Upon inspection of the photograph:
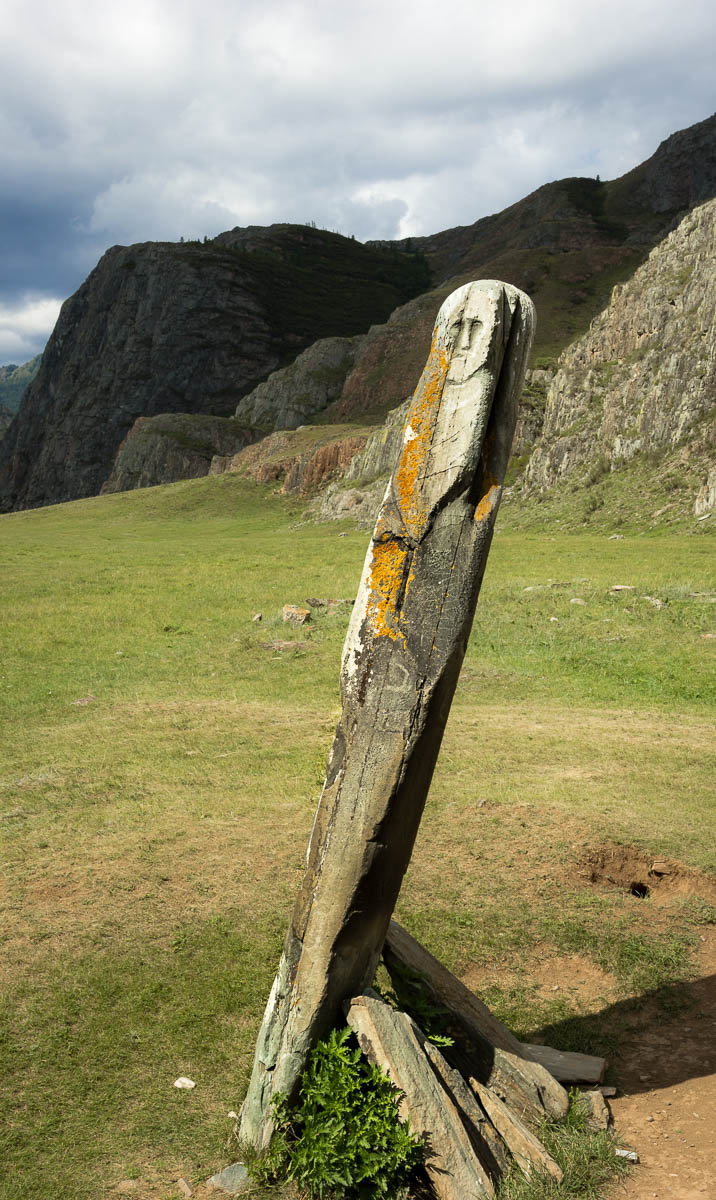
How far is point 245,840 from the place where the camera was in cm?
955

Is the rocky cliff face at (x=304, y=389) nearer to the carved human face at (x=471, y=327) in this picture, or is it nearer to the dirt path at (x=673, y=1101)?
the dirt path at (x=673, y=1101)

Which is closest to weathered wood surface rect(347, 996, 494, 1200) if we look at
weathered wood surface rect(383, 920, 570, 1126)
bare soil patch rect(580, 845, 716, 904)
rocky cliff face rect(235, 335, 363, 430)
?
weathered wood surface rect(383, 920, 570, 1126)

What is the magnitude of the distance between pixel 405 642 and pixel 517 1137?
3.03 m

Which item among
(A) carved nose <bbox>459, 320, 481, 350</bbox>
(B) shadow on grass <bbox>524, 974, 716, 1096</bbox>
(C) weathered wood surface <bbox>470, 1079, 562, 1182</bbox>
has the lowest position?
(B) shadow on grass <bbox>524, 974, 716, 1096</bbox>

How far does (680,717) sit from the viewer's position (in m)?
14.2

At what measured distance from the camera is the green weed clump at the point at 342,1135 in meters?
4.61

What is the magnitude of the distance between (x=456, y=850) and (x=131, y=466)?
346ft

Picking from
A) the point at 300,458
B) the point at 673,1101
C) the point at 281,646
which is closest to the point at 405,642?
the point at 673,1101

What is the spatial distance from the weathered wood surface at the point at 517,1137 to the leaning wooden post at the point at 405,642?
1.06 meters

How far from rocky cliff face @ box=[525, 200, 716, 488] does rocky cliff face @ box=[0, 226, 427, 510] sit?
310ft

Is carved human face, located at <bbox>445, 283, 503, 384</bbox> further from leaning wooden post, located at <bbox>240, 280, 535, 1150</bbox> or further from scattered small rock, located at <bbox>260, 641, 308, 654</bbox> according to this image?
scattered small rock, located at <bbox>260, 641, 308, 654</bbox>

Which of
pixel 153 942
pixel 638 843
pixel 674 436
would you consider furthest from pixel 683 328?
pixel 153 942

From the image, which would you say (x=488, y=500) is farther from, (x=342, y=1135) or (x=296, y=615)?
(x=296, y=615)

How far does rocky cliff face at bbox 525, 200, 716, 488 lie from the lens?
160 feet
